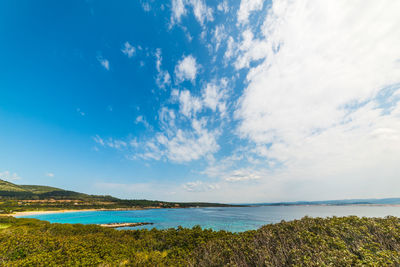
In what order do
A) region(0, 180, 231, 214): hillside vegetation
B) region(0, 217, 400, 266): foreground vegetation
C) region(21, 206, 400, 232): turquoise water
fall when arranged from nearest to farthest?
region(0, 217, 400, 266): foreground vegetation → region(21, 206, 400, 232): turquoise water → region(0, 180, 231, 214): hillside vegetation

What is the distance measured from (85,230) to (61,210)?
101m

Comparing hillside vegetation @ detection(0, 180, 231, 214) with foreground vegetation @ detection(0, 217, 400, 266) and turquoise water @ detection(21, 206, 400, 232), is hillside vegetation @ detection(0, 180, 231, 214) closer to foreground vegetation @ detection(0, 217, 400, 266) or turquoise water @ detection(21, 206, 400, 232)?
turquoise water @ detection(21, 206, 400, 232)

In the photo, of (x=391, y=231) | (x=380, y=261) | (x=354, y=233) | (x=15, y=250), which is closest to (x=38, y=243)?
(x=15, y=250)

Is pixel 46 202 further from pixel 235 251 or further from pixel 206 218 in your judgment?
pixel 235 251

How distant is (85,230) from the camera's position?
17219 millimetres

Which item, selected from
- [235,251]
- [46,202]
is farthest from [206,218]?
[46,202]

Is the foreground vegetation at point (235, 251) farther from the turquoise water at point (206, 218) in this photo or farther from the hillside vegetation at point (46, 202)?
the hillside vegetation at point (46, 202)

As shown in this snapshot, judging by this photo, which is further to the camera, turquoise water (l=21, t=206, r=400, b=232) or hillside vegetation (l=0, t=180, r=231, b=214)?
hillside vegetation (l=0, t=180, r=231, b=214)

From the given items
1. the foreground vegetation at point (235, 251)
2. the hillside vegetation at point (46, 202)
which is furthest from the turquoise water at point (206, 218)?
the foreground vegetation at point (235, 251)

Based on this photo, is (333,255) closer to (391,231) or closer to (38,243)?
(391,231)

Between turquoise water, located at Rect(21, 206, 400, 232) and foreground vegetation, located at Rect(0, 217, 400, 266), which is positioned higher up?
foreground vegetation, located at Rect(0, 217, 400, 266)

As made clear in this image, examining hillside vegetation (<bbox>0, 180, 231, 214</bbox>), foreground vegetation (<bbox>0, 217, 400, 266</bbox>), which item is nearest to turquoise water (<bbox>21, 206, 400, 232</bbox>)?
hillside vegetation (<bbox>0, 180, 231, 214</bbox>)

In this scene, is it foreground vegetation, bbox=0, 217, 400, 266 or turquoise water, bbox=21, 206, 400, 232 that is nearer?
foreground vegetation, bbox=0, 217, 400, 266

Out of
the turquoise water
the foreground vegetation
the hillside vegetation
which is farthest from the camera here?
the hillside vegetation
